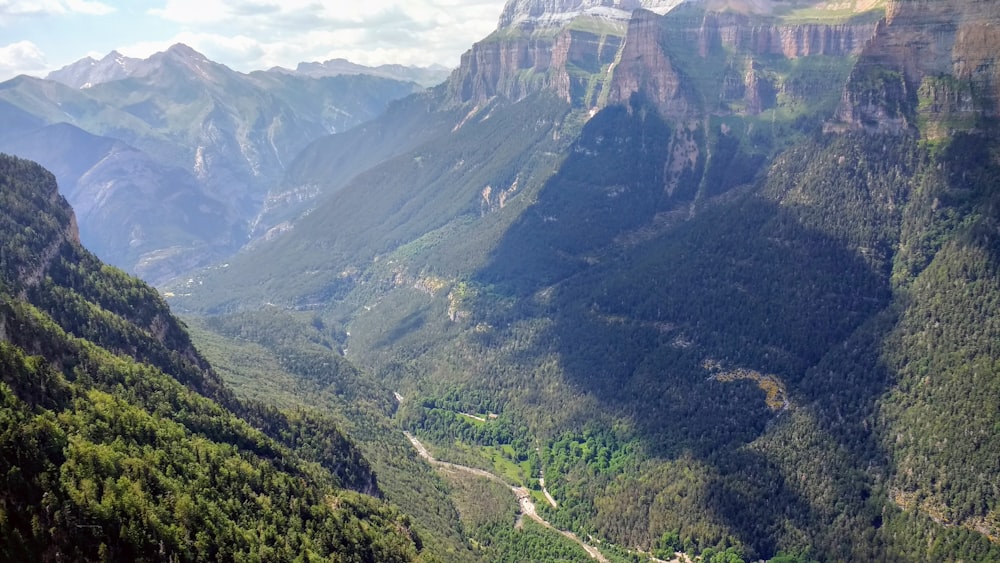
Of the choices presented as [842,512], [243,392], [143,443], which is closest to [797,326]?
[842,512]

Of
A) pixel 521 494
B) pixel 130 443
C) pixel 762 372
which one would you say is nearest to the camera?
pixel 130 443

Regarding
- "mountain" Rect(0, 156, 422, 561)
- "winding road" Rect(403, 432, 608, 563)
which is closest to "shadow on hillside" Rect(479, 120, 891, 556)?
"winding road" Rect(403, 432, 608, 563)

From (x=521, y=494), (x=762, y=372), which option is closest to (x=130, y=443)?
(x=521, y=494)

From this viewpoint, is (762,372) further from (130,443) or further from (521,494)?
(130,443)

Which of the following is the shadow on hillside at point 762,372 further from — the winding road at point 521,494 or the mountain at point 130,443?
the mountain at point 130,443

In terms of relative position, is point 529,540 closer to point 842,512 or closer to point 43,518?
point 842,512

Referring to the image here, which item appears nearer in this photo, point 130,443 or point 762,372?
point 130,443

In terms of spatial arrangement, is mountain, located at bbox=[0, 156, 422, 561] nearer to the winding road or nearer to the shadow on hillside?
the winding road
